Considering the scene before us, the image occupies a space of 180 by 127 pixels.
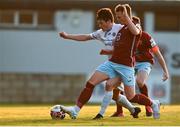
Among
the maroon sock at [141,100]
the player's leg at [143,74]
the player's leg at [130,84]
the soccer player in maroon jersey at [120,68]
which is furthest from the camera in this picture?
the player's leg at [143,74]

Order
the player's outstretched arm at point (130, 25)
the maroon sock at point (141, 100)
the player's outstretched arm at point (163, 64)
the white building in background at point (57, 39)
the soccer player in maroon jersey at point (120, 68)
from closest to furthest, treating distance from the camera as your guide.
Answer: the player's outstretched arm at point (130, 25)
the soccer player in maroon jersey at point (120, 68)
the maroon sock at point (141, 100)
the player's outstretched arm at point (163, 64)
the white building in background at point (57, 39)

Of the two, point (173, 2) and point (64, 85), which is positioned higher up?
point (173, 2)

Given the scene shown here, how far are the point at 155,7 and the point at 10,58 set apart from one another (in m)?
7.12

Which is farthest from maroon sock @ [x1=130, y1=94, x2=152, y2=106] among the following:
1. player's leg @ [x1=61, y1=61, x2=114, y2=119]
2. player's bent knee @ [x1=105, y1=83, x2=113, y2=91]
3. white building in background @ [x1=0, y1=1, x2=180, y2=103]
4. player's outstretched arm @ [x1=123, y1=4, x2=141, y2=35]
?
white building in background @ [x1=0, y1=1, x2=180, y2=103]

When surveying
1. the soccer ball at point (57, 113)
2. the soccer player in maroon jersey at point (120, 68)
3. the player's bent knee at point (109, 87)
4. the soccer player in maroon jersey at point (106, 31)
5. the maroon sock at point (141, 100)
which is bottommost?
the soccer ball at point (57, 113)

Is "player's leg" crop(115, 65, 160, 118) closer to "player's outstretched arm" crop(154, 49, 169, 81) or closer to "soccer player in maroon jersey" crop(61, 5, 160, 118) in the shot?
"soccer player in maroon jersey" crop(61, 5, 160, 118)

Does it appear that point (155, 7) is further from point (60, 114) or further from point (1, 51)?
point (60, 114)

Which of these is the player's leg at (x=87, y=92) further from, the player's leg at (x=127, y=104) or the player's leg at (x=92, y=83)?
the player's leg at (x=127, y=104)

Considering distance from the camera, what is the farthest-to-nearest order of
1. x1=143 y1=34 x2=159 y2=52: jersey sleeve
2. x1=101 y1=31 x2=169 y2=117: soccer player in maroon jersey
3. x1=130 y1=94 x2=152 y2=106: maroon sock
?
1. x1=101 y1=31 x2=169 y2=117: soccer player in maroon jersey
2. x1=143 y1=34 x2=159 y2=52: jersey sleeve
3. x1=130 y1=94 x2=152 y2=106: maroon sock

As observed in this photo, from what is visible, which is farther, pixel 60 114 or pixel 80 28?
pixel 80 28

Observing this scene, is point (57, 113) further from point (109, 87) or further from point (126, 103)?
point (126, 103)

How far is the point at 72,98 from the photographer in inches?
1542

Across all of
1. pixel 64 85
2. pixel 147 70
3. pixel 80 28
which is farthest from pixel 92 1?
pixel 147 70

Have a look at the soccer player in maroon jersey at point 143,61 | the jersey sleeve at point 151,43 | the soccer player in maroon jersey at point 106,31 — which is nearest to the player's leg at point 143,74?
the soccer player in maroon jersey at point 143,61
